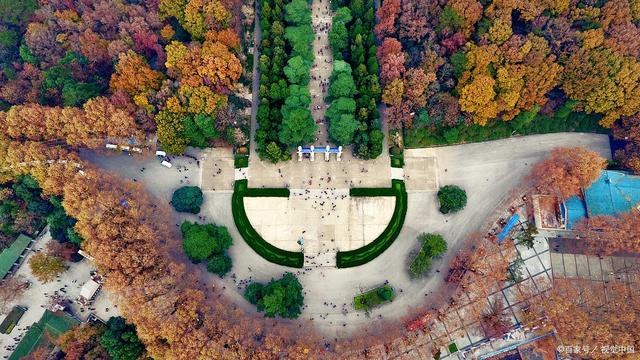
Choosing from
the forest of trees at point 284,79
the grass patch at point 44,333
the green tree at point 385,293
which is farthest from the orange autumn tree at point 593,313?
the grass patch at point 44,333

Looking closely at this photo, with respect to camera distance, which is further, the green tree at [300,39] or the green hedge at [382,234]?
the green tree at [300,39]

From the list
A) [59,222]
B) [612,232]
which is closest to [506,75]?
[612,232]

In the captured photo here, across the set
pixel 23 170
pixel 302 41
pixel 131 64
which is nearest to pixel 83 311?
pixel 23 170

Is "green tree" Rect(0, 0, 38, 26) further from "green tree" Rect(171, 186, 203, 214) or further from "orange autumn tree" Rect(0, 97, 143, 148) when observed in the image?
"green tree" Rect(171, 186, 203, 214)

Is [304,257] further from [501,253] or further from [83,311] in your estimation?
[83,311]

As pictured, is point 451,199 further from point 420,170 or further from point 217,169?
point 217,169

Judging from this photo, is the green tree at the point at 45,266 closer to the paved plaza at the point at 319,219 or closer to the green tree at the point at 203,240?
the green tree at the point at 203,240
